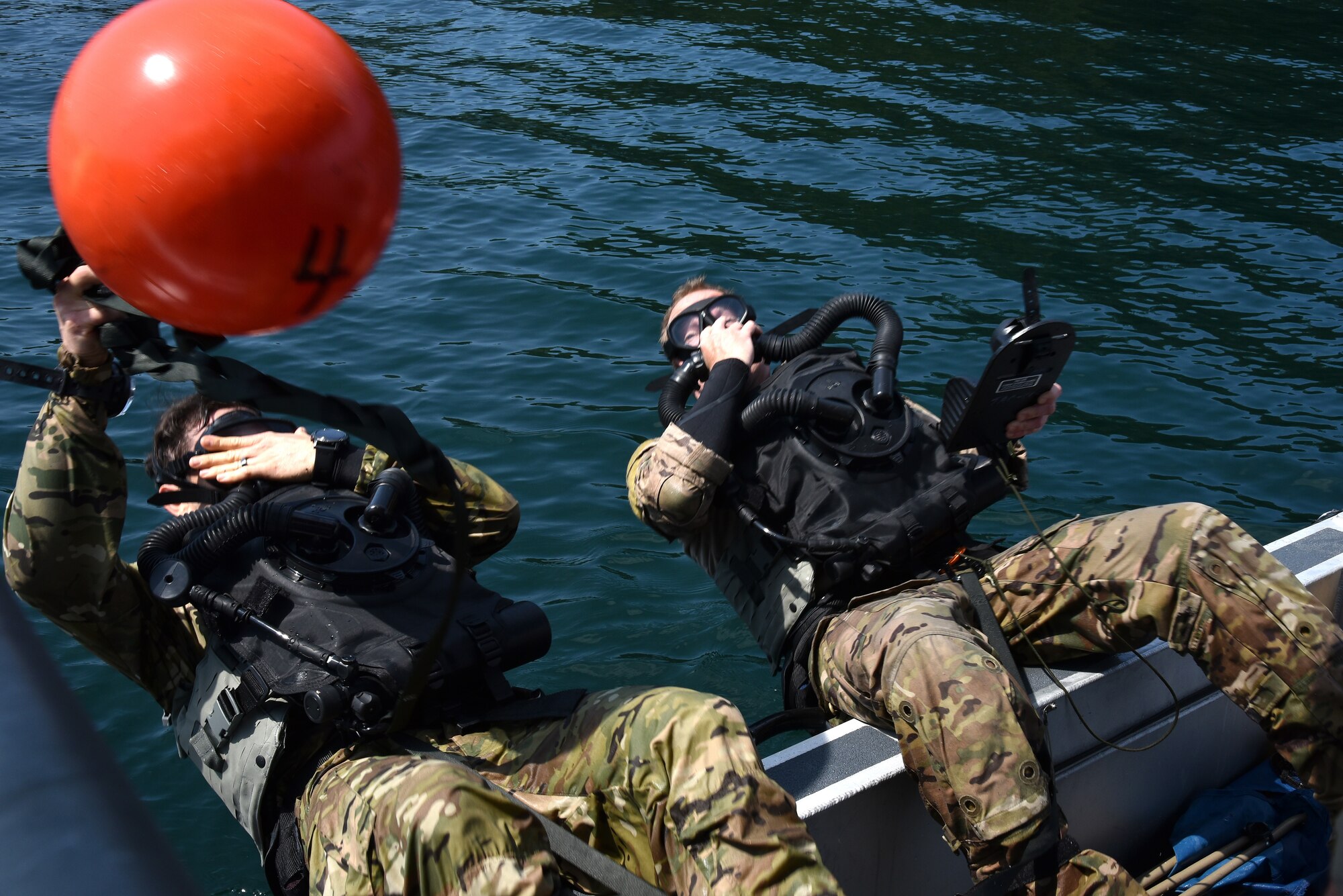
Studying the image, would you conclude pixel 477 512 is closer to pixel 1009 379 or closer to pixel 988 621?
pixel 988 621

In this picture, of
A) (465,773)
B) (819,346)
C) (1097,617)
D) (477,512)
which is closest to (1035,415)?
(1097,617)

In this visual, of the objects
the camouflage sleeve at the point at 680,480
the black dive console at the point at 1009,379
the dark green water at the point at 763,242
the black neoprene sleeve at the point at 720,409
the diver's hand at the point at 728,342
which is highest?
the black dive console at the point at 1009,379

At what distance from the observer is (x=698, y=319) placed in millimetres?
4324

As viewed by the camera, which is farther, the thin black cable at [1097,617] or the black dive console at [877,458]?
the black dive console at [877,458]

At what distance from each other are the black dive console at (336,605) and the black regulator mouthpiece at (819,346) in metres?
1.10

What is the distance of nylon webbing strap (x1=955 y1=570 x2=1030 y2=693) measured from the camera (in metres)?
3.36

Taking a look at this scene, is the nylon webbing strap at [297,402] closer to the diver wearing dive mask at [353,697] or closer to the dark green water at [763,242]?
the diver wearing dive mask at [353,697]

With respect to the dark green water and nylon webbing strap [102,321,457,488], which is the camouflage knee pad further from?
the dark green water

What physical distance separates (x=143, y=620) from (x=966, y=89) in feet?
33.1

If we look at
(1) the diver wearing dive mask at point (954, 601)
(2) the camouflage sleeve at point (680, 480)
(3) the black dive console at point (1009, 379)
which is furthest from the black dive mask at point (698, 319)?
(3) the black dive console at point (1009, 379)

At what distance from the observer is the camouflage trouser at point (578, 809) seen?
7.96 feet

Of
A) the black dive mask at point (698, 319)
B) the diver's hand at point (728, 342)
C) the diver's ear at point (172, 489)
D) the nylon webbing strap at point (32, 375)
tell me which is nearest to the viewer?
the nylon webbing strap at point (32, 375)

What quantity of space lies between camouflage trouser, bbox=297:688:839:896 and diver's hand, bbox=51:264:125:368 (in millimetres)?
1073

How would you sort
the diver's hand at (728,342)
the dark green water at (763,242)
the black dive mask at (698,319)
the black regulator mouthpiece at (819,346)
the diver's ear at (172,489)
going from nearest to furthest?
the diver's ear at (172,489), the black regulator mouthpiece at (819,346), the diver's hand at (728,342), the black dive mask at (698,319), the dark green water at (763,242)
